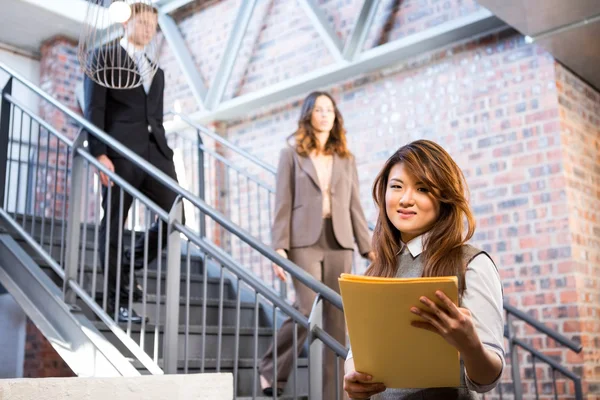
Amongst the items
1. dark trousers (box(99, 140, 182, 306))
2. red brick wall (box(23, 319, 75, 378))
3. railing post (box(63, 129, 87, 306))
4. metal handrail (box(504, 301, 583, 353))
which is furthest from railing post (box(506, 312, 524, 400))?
red brick wall (box(23, 319, 75, 378))

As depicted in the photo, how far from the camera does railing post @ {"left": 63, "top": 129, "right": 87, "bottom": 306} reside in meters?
3.30

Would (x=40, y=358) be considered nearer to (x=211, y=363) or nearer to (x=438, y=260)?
(x=211, y=363)

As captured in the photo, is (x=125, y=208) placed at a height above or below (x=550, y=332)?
above

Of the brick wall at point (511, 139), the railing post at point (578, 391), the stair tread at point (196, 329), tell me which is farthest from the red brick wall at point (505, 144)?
the stair tread at point (196, 329)

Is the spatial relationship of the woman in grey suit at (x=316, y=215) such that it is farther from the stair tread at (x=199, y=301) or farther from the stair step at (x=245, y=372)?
the stair tread at (x=199, y=301)

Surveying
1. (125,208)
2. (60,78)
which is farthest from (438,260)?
(60,78)

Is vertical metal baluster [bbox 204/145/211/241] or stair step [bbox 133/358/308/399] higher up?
vertical metal baluster [bbox 204/145/211/241]

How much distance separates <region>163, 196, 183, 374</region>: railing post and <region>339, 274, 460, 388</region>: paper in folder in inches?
71.0

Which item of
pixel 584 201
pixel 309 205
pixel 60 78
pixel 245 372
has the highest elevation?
pixel 60 78

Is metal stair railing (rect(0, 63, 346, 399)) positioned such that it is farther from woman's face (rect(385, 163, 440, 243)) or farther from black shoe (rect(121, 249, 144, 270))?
woman's face (rect(385, 163, 440, 243))

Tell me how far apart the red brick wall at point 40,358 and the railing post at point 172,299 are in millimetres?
3503

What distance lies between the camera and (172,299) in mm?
2893

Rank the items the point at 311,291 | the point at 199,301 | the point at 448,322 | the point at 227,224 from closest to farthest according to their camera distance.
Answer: the point at 448,322 < the point at 227,224 < the point at 311,291 < the point at 199,301

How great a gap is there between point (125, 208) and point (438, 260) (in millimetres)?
2618
